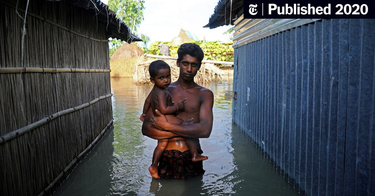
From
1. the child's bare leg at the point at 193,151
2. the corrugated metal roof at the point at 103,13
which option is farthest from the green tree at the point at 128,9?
the child's bare leg at the point at 193,151

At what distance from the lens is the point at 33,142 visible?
3514mm

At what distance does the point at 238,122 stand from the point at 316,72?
4675mm

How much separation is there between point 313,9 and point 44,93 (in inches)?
136

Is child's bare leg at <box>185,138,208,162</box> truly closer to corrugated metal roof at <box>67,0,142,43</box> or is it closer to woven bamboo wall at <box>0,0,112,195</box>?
woven bamboo wall at <box>0,0,112,195</box>

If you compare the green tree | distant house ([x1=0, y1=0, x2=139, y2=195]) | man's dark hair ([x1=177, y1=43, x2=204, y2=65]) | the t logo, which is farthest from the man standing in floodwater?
the green tree

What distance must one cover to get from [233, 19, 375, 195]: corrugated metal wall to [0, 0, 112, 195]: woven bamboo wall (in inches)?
115

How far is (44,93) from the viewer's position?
12.8 feet

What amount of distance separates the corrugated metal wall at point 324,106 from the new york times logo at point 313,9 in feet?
0.31

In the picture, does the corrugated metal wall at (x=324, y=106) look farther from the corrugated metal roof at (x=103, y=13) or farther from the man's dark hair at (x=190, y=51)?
the corrugated metal roof at (x=103, y=13)

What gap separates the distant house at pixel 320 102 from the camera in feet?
8.66

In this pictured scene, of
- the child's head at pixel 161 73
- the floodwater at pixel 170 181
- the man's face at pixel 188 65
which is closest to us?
the child's head at pixel 161 73

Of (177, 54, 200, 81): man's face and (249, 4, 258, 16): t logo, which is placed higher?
(249, 4, 258, 16): t logo

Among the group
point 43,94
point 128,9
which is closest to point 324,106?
point 43,94

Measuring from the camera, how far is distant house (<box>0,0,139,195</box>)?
9.96 feet
